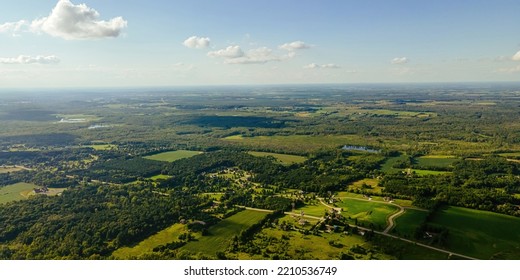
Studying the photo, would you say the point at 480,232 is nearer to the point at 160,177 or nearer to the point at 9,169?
the point at 160,177

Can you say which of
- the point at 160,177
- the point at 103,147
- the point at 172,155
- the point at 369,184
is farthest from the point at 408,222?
the point at 103,147

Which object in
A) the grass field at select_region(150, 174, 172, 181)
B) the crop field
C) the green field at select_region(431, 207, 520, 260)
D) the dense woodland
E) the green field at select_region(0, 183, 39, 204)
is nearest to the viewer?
the green field at select_region(431, 207, 520, 260)

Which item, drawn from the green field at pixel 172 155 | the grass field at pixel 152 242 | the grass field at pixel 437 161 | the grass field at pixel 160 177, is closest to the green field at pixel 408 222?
the grass field at pixel 152 242

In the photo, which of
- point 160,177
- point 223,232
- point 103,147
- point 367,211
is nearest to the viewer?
point 223,232

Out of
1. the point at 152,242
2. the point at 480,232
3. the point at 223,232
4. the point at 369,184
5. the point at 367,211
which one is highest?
the point at 369,184

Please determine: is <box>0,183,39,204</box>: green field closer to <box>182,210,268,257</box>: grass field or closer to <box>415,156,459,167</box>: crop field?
<box>182,210,268,257</box>: grass field

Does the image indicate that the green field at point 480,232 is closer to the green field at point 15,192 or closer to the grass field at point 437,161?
the grass field at point 437,161

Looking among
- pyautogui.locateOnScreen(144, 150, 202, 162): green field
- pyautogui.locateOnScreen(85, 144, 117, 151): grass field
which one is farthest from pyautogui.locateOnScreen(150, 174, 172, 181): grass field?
pyautogui.locateOnScreen(85, 144, 117, 151): grass field
